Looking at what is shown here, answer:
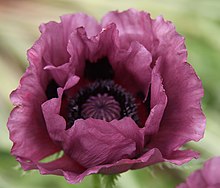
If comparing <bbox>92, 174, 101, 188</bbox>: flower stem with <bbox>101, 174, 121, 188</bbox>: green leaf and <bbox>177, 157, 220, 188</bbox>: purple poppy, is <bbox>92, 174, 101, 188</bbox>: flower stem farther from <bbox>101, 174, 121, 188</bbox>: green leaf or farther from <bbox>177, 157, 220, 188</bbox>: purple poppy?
<bbox>177, 157, 220, 188</bbox>: purple poppy

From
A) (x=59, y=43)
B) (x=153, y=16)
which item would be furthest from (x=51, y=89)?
(x=153, y=16)

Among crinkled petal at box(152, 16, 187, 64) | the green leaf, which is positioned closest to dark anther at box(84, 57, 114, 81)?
crinkled petal at box(152, 16, 187, 64)

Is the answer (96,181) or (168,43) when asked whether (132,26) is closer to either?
(168,43)

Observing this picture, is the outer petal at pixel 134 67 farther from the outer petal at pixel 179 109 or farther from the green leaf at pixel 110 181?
the green leaf at pixel 110 181

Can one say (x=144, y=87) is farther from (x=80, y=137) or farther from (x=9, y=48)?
(x=9, y=48)

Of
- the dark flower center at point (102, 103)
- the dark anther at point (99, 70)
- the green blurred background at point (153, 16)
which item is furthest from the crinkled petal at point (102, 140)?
the green blurred background at point (153, 16)

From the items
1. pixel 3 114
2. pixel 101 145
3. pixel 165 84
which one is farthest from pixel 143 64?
pixel 3 114
